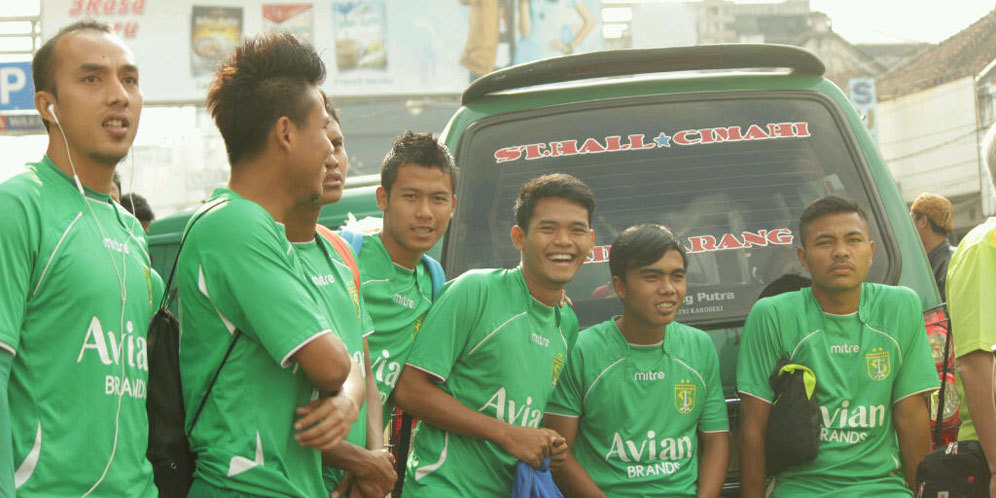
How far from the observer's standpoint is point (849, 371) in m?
3.49

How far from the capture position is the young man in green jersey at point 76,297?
2354 mm

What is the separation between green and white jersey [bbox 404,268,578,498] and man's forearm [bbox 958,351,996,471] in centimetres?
125

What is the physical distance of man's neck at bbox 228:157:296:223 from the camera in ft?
8.67

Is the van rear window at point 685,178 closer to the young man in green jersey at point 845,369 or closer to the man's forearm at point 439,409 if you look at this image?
the young man in green jersey at point 845,369

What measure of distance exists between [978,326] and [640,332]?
1.02 m

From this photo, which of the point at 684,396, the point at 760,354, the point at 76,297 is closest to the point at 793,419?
the point at 760,354

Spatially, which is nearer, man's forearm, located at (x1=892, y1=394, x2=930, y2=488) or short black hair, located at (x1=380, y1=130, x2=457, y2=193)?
man's forearm, located at (x1=892, y1=394, x2=930, y2=488)

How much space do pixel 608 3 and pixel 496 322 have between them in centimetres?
3029

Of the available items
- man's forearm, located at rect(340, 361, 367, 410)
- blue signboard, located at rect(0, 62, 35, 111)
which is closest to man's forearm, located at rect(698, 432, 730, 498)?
man's forearm, located at rect(340, 361, 367, 410)

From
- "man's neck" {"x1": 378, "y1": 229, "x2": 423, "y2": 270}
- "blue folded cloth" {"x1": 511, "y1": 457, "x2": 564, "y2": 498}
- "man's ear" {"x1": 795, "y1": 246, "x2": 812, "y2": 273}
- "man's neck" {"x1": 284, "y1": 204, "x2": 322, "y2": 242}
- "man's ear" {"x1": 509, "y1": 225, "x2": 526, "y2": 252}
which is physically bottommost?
"blue folded cloth" {"x1": 511, "y1": 457, "x2": 564, "y2": 498}

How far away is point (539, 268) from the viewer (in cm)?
343

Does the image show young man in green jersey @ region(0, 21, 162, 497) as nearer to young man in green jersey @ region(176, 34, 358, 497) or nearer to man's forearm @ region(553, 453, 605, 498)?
young man in green jersey @ region(176, 34, 358, 497)

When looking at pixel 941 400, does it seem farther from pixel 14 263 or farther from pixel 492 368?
pixel 14 263

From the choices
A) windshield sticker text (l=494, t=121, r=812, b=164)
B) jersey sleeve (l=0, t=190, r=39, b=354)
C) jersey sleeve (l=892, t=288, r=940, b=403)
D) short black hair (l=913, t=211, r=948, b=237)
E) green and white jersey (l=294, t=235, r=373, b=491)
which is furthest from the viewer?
short black hair (l=913, t=211, r=948, b=237)
